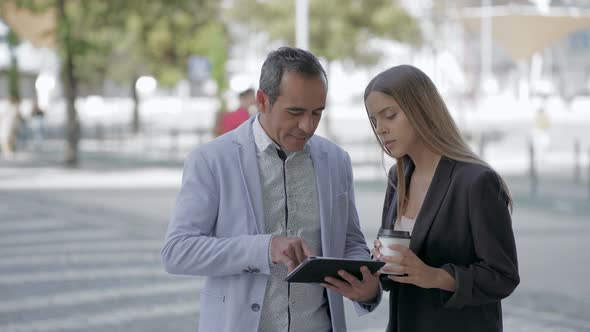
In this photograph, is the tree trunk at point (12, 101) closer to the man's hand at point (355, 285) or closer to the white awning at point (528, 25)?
the white awning at point (528, 25)

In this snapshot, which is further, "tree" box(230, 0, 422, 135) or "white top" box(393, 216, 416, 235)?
"tree" box(230, 0, 422, 135)

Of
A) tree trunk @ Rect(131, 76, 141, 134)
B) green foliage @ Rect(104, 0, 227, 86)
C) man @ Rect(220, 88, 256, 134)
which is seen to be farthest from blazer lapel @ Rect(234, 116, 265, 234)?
tree trunk @ Rect(131, 76, 141, 134)

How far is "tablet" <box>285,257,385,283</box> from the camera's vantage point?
9.70 ft

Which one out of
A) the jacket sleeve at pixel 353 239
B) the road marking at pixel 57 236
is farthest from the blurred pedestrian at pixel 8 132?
the jacket sleeve at pixel 353 239

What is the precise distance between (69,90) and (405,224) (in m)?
23.1

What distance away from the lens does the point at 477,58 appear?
99812 mm

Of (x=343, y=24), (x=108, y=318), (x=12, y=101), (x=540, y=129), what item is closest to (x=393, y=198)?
(x=108, y=318)

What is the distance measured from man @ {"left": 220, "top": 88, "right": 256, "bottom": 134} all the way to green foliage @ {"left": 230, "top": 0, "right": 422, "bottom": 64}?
2603 cm

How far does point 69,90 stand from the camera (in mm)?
25531

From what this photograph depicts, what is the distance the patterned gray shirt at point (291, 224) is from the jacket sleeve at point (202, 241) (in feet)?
0.46

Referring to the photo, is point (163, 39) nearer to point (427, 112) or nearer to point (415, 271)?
point (427, 112)

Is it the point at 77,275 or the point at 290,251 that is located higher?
the point at 290,251

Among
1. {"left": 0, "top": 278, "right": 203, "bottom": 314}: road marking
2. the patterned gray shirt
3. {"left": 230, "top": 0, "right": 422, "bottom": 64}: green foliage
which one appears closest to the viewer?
the patterned gray shirt

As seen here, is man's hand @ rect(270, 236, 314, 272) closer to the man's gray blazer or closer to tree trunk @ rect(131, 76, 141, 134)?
the man's gray blazer
